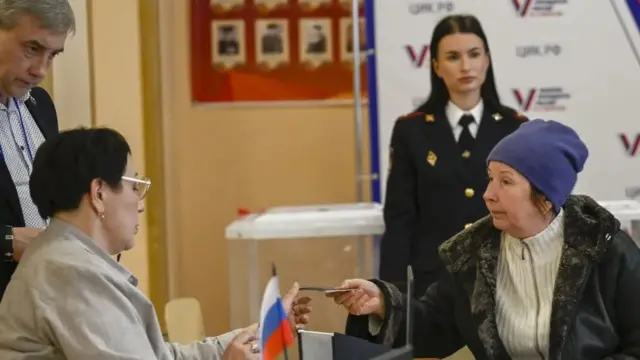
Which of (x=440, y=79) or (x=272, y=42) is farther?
(x=272, y=42)

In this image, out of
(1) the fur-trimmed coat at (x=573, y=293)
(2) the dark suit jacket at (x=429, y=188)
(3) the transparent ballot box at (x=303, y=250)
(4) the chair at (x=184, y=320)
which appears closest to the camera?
(1) the fur-trimmed coat at (x=573, y=293)

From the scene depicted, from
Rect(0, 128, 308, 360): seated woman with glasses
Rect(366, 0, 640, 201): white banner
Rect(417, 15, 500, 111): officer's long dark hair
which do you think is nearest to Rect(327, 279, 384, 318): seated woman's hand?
Rect(0, 128, 308, 360): seated woman with glasses

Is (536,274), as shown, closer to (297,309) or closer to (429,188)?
(297,309)

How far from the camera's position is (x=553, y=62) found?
3291mm

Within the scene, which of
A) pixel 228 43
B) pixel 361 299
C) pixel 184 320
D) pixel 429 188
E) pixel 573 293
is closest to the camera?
pixel 573 293

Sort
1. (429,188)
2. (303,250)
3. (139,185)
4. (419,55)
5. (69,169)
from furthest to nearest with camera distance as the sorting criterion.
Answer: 1. (303,250)
2. (419,55)
3. (429,188)
4. (139,185)
5. (69,169)

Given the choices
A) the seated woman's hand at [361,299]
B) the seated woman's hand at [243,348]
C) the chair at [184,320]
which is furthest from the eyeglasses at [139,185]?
the chair at [184,320]

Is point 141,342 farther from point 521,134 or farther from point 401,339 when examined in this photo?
point 521,134

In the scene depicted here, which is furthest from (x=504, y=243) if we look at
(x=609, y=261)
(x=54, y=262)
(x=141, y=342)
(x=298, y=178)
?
(x=298, y=178)

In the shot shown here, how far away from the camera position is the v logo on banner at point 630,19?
3270mm

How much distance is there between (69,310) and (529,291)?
979mm

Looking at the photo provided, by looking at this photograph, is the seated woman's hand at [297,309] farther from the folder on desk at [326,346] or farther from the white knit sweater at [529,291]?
the white knit sweater at [529,291]

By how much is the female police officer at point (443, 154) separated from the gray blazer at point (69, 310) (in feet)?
4.44

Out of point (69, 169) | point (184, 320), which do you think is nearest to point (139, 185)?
point (69, 169)
